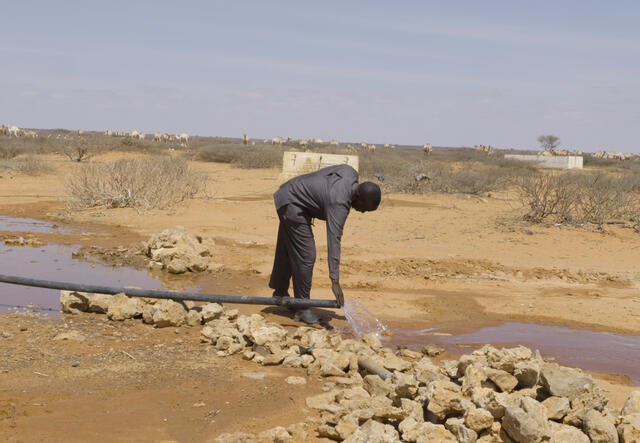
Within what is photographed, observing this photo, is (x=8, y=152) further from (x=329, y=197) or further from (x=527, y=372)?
(x=527, y=372)

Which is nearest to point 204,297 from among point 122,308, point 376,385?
point 122,308

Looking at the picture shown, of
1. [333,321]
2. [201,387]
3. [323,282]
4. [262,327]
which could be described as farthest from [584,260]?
[201,387]

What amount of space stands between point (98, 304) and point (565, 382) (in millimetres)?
4189

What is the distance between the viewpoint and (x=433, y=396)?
3.91 meters

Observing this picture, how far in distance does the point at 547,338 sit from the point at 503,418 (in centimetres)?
312

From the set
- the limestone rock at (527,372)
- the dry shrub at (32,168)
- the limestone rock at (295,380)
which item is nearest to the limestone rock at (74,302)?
the limestone rock at (295,380)

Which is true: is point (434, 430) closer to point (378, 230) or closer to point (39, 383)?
point (39, 383)

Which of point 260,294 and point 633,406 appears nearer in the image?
point 633,406

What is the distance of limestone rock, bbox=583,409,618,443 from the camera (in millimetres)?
3461

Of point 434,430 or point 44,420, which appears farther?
point 44,420

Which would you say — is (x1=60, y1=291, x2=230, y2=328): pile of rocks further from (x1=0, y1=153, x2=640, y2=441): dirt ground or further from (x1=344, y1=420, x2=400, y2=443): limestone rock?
(x1=344, y1=420, x2=400, y2=443): limestone rock

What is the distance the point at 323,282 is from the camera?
828 centimetres

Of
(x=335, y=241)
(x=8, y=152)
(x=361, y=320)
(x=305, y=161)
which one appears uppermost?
(x=305, y=161)

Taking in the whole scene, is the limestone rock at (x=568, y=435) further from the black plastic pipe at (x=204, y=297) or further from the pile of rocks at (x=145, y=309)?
the pile of rocks at (x=145, y=309)
